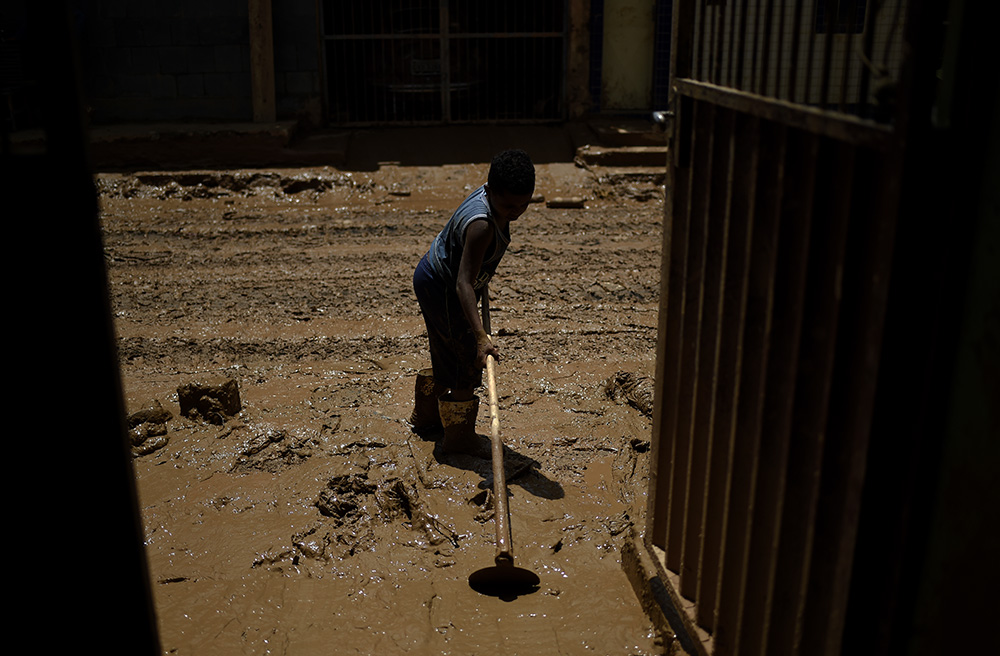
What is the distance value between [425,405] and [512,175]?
1469mm

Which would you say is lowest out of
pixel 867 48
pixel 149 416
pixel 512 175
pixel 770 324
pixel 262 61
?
pixel 149 416

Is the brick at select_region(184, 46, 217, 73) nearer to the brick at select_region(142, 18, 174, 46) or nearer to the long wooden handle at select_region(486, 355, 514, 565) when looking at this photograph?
the brick at select_region(142, 18, 174, 46)

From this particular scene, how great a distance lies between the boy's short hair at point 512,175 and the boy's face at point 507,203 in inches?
0.9

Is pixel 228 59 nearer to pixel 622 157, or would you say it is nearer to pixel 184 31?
pixel 184 31

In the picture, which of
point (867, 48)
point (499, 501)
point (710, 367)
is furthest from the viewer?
point (499, 501)

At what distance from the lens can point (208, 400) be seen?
4.92 meters

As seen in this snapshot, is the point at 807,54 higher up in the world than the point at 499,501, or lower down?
higher up

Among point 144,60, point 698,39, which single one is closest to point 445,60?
point 144,60

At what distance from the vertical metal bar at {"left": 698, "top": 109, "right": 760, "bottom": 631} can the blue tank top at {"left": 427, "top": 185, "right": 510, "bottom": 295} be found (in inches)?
68.4

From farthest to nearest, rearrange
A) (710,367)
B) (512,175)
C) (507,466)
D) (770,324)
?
(507,466) < (512,175) < (710,367) < (770,324)

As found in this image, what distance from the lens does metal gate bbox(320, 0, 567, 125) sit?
41.3 ft

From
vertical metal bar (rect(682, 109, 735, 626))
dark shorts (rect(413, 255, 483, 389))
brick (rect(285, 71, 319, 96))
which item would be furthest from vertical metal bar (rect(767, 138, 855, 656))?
brick (rect(285, 71, 319, 96))

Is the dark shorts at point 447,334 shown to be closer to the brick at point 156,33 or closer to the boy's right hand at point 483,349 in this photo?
the boy's right hand at point 483,349

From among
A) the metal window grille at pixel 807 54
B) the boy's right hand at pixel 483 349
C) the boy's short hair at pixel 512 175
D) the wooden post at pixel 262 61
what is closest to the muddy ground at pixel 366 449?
the boy's right hand at pixel 483 349
